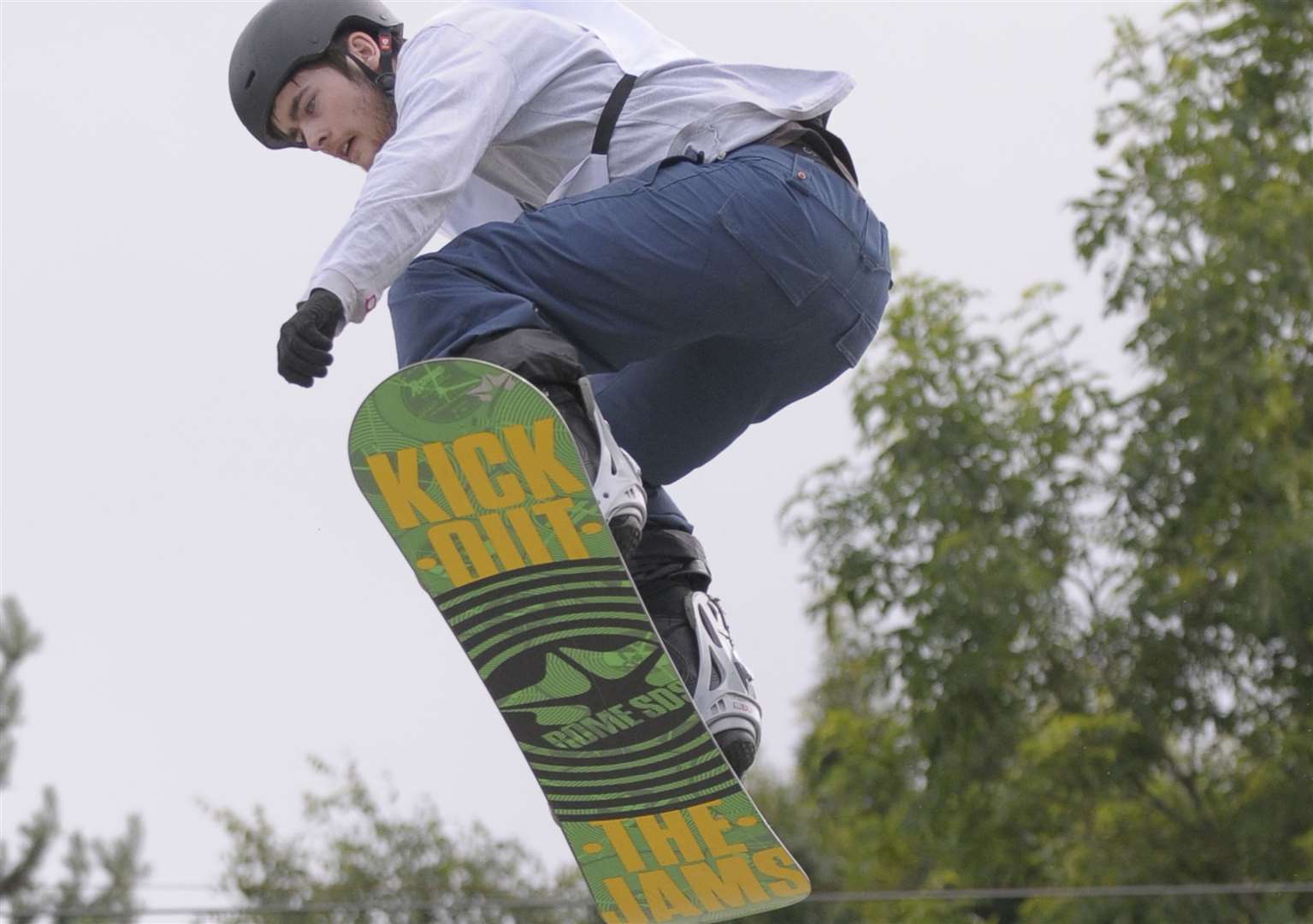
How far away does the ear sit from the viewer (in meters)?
2.62

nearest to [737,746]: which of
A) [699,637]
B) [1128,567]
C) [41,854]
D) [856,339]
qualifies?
[699,637]

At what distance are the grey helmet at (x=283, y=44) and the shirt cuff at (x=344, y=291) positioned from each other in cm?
48

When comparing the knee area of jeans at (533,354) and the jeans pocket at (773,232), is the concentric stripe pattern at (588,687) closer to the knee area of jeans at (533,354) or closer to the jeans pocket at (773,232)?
the knee area of jeans at (533,354)

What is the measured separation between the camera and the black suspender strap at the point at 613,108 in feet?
8.13

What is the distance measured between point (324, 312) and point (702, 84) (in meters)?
0.64

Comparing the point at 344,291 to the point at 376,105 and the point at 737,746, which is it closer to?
the point at 376,105

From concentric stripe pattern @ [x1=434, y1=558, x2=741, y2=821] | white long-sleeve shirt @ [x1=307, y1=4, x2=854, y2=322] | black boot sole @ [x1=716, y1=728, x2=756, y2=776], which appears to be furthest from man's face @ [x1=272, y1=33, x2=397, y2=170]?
black boot sole @ [x1=716, y1=728, x2=756, y2=776]

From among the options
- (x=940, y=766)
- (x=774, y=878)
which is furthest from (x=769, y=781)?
(x=774, y=878)

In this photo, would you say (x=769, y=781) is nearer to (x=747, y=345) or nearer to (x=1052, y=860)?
(x=1052, y=860)

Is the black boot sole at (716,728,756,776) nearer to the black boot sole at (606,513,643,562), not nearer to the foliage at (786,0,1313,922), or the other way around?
the black boot sole at (606,513,643,562)

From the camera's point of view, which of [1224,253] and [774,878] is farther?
[1224,253]

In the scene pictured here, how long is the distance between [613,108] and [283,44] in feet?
1.67

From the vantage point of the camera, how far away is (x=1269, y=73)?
6867 millimetres

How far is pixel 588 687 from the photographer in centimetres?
251
